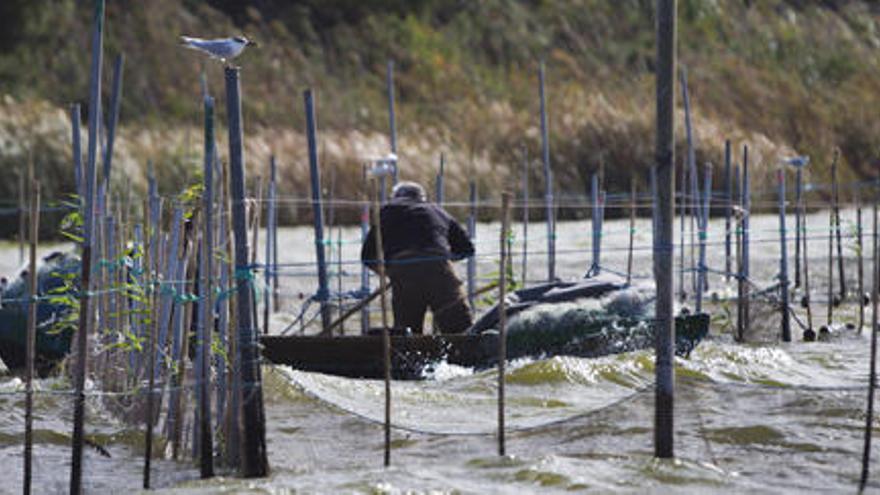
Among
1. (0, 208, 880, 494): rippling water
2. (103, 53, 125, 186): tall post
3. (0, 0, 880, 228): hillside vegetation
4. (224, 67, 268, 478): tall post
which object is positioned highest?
(0, 0, 880, 228): hillside vegetation

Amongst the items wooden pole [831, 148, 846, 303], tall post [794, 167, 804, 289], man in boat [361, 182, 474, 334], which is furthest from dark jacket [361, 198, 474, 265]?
tall post [794, 167, 804, 289]

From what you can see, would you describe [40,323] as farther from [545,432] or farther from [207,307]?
[207,307]

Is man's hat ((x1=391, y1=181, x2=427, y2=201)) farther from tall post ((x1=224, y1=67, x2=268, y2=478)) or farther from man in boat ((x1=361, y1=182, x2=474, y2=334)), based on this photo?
tall post ((x1=224, y1=67, x2=268, y2=478))

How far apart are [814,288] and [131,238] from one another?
10.7 m

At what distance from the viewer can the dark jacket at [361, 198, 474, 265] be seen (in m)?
13.5

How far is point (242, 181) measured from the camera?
8.52m

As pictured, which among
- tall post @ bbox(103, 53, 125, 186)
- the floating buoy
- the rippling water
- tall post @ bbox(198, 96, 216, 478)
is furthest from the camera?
the floating buoy

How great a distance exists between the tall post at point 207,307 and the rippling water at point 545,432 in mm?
175

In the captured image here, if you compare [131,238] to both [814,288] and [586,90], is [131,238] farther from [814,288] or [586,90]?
[586,90]

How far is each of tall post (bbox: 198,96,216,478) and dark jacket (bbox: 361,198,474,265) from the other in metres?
4.62

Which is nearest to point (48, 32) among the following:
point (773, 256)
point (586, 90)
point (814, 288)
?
point (586, 90)

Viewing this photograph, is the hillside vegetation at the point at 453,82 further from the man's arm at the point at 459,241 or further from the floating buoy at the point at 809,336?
the man's arm at the point at 459,241

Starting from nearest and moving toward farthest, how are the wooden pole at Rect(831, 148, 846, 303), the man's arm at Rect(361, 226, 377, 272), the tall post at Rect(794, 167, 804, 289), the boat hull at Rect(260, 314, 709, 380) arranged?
the boat hull at Rect(260, 314, 709, 380) < the man's arm at Rect(361, 226, 377, 272) < the wooden pole at Rect(831, 148, 846, 303) < the tall post at Rect(794, 167, 804, 289)

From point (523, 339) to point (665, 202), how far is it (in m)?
4.46
